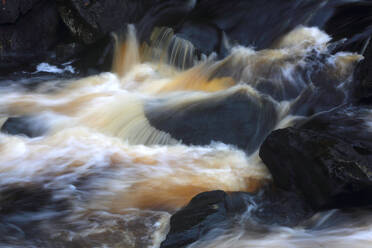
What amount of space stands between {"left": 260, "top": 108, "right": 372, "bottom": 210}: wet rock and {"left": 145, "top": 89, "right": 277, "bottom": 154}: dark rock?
816 millimetres

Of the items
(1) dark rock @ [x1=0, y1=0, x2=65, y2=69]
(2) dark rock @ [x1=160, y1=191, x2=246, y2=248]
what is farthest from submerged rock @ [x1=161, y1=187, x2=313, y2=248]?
(1) dark rock @ [x1=0, y1=0, x2=65, y2=69]

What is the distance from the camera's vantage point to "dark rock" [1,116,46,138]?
258 inches

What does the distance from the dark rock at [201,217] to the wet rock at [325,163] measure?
0.74 m

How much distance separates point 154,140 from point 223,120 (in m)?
1.08

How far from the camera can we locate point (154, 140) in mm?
6336

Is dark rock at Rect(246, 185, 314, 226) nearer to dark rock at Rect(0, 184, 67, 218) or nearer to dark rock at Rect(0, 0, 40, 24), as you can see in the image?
dark rock at Rect(0, 184, 67, 218)

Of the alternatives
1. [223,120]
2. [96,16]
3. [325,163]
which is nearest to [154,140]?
[223,120]

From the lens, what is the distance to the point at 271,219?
14.7ft

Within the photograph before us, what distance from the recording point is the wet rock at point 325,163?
435 cm

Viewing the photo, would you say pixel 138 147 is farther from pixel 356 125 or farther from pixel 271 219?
pixel 356 125

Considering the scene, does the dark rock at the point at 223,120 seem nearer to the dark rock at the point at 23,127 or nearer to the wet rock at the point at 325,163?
the wet rock at the point at 325,163

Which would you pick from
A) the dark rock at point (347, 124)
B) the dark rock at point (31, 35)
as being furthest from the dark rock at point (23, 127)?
the dark rock at point (347, 124)

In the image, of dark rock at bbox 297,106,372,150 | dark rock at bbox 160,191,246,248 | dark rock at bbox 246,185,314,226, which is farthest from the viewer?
dark rock at bbox 297,106,372,150

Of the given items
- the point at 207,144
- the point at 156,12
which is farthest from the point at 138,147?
the point at 156,12
